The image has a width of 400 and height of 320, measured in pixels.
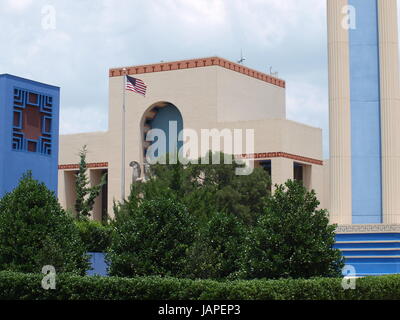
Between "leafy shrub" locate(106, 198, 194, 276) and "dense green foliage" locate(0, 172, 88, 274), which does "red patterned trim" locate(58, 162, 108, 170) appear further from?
"leafy shrub" locate(106, 198, 194, 276)

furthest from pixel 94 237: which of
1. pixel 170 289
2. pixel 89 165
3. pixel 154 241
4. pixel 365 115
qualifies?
pixel 89 165

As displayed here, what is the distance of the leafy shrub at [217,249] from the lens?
24.4 meters

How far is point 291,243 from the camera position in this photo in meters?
23.3

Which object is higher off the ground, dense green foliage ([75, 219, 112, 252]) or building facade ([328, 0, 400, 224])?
building facade ([328, 0, 400, 224])

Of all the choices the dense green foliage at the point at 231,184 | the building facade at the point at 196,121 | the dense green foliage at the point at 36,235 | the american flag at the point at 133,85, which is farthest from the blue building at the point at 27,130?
the building facade at the point at 196,121

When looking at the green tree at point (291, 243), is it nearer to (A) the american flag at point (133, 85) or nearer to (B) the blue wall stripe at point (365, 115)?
(B) the blue wall stripe at point (365, 115)

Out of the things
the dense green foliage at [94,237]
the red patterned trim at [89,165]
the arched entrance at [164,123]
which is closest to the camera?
the dense green foliage at [94,237]

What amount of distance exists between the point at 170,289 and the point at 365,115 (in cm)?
2039

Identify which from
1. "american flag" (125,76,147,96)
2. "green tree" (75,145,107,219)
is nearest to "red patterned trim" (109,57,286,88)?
"green tree" (75,145,107,219)

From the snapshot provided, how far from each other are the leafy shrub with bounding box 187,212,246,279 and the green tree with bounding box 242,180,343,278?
1.16m

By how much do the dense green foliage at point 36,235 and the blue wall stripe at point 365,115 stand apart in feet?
52.5

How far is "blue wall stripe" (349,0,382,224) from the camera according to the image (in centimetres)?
3791

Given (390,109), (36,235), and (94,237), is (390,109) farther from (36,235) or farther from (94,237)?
(36,235)

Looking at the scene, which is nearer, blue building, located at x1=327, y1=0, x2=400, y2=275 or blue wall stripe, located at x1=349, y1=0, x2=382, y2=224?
blue building, located at x1=327, y1=0, x2=400, y2=275
